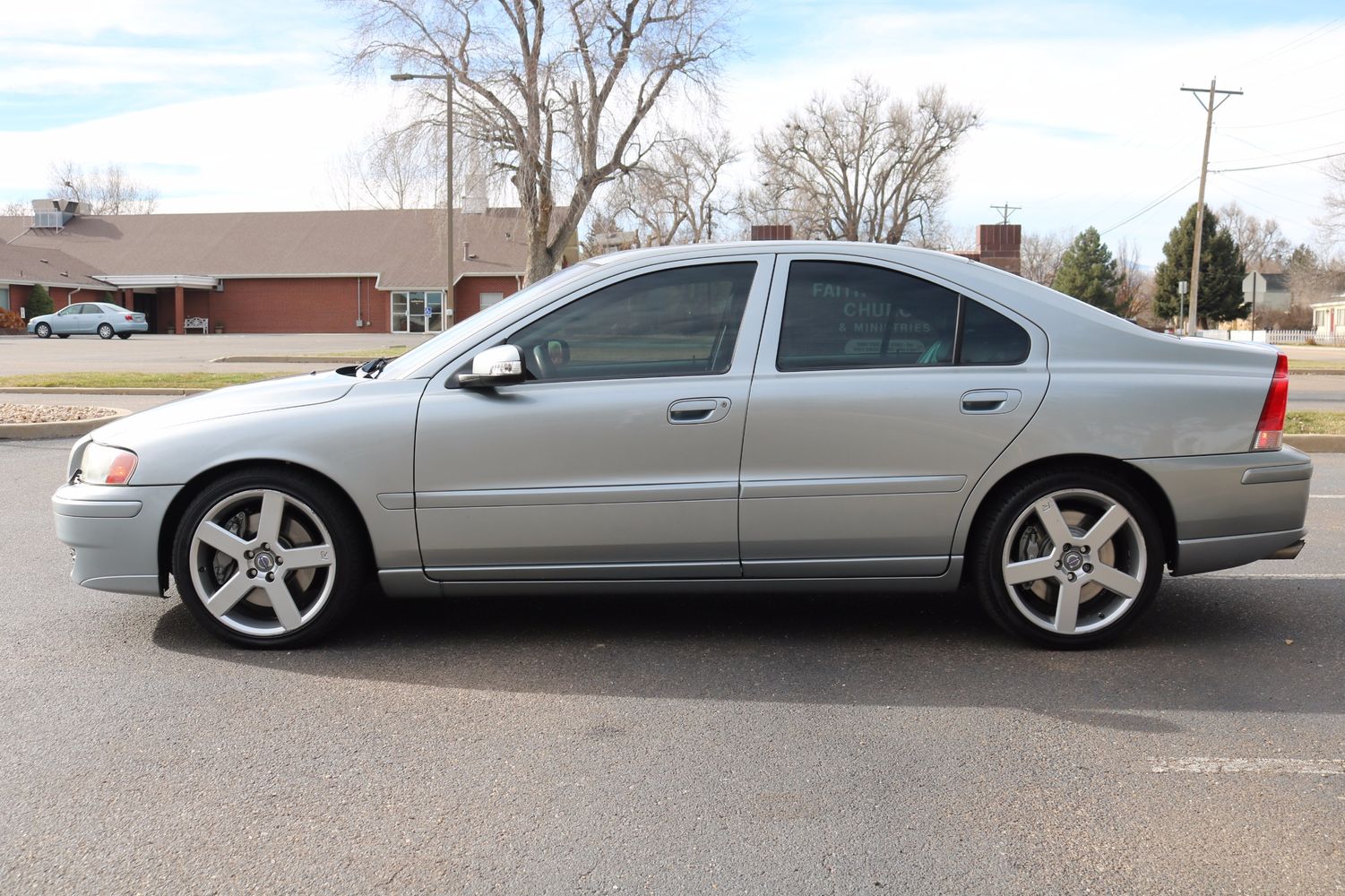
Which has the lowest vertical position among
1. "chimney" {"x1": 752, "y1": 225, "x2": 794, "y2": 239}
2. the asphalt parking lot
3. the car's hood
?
the asphalt parking lot

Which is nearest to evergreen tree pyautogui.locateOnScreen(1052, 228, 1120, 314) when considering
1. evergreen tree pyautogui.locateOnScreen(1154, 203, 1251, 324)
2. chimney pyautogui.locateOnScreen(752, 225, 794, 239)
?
evergreen tree pyautogui.locateOnScreen(1154, 203, 1251, 324)

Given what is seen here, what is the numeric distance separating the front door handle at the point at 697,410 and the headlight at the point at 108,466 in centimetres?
214

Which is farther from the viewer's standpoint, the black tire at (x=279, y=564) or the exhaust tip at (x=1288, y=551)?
the exhaust tip at (x=1288, y=551)

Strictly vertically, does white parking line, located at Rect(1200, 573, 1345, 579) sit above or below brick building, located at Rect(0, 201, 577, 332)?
below

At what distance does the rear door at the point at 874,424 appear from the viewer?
455 cm

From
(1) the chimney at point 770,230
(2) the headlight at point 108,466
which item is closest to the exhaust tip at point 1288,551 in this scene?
(2) the headlight at point 108,466

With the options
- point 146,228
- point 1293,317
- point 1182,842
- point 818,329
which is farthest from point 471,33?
point 1293,317

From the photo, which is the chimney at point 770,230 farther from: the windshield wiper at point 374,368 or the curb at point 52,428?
the windshield wiper at point 374,368

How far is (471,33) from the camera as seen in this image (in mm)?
31297

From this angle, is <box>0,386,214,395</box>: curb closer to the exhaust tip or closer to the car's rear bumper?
the car's rear bumper

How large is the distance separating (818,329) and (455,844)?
2.51 meters

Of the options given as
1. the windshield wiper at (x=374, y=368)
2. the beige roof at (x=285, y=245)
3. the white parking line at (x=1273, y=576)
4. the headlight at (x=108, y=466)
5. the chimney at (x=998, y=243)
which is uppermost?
the beige roof at (x=285, y=245)

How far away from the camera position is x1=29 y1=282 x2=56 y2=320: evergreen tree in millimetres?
53125

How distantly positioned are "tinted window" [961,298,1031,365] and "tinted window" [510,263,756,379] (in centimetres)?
89
